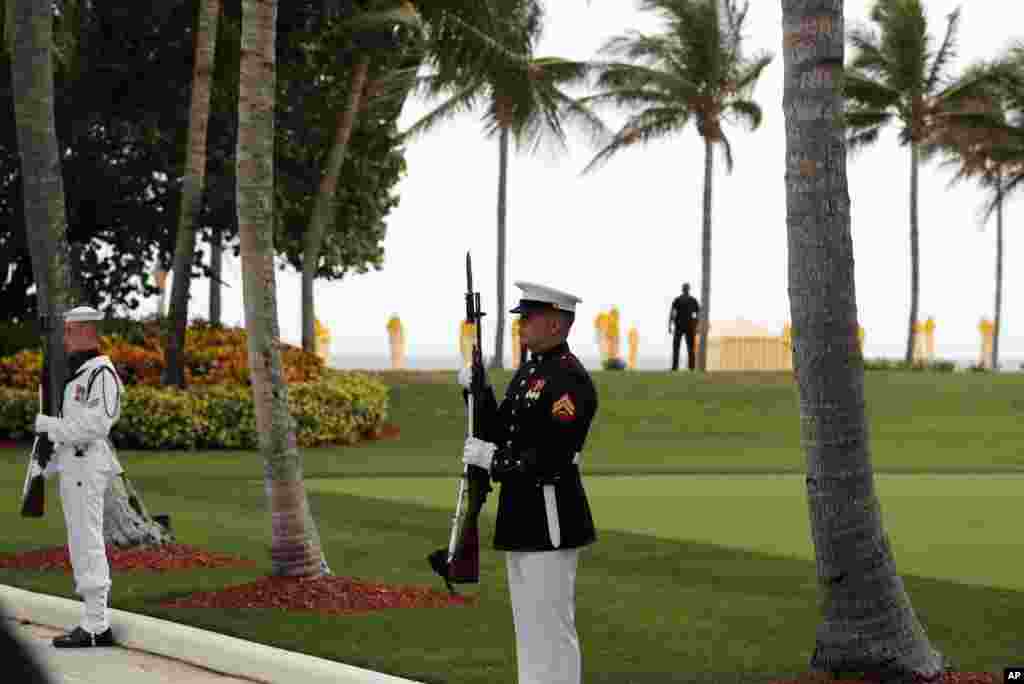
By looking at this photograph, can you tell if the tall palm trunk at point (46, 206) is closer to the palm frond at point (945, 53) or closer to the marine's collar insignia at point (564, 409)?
the marine's collar insignia at point (564, 409)

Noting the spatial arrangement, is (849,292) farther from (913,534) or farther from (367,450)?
(367,450)

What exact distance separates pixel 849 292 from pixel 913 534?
7498mm

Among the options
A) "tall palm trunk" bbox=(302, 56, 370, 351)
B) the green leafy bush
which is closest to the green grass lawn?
"tall palm trunk" bbox=(302, 56, 370, 351)

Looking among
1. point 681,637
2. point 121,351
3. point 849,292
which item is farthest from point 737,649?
point 121,351

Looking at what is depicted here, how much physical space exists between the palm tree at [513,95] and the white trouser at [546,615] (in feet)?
82.6

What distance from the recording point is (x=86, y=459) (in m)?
9.63

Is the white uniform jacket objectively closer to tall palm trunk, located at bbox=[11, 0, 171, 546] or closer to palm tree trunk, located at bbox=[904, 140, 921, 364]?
tall palm trunk, located at bbox=[11, 0, 171, 546]

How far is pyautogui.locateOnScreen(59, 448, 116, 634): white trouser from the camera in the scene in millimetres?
9617

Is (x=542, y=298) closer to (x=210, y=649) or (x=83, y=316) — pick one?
(x=210, y=649)

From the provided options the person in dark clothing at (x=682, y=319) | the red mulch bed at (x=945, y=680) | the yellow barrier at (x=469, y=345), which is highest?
the person in dark clothing at (x=682, y=319)

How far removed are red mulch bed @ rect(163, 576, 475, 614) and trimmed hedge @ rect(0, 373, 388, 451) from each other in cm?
1513

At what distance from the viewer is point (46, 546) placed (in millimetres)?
14273

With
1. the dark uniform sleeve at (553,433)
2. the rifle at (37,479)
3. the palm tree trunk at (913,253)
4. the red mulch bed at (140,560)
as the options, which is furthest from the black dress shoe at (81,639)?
the palm tree trunk at (913,253)

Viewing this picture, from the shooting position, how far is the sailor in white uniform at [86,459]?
9.55 m
